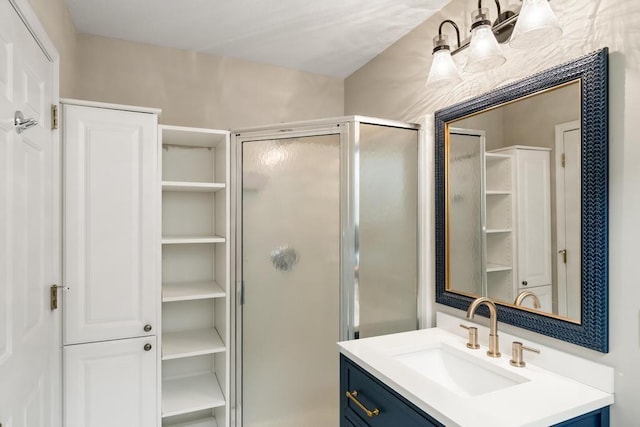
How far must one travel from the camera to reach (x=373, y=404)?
53.7 inches

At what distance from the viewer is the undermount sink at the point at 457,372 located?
1.37 m

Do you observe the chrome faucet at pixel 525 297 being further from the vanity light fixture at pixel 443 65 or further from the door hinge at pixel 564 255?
the vanity light fixture at pixel 443 65

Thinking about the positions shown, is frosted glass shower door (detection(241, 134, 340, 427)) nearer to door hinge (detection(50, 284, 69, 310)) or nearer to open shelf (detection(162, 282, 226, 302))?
open shelf (detection(162, 282, 226, 302))

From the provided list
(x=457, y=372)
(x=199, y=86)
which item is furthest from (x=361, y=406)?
(x=199, y=86)

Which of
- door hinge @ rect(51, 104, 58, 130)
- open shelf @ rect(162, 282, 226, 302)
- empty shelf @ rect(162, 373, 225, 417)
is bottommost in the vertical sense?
empty shelf @ rect(162, 373, 225, 417)

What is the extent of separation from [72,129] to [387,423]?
72.5 inches

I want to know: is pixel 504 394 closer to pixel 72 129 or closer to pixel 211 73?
pixel 72 129

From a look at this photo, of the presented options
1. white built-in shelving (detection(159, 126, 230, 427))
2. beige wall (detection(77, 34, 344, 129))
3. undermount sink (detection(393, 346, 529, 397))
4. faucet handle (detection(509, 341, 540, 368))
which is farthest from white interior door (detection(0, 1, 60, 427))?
faucet handle (detection(509, 341, 540, 368))

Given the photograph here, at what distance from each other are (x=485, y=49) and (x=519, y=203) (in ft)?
2.05

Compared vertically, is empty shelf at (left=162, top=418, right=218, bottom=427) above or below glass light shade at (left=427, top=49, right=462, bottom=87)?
below

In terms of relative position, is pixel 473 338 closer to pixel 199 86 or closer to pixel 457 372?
pixel 457 372

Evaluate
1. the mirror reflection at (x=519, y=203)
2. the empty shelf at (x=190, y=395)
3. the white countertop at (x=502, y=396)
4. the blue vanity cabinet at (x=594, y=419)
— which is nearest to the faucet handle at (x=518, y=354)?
the white countertop at (x=502, y=396)

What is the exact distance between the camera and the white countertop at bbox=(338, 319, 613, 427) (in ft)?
3.35

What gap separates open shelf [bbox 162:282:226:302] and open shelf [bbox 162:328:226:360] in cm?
29
